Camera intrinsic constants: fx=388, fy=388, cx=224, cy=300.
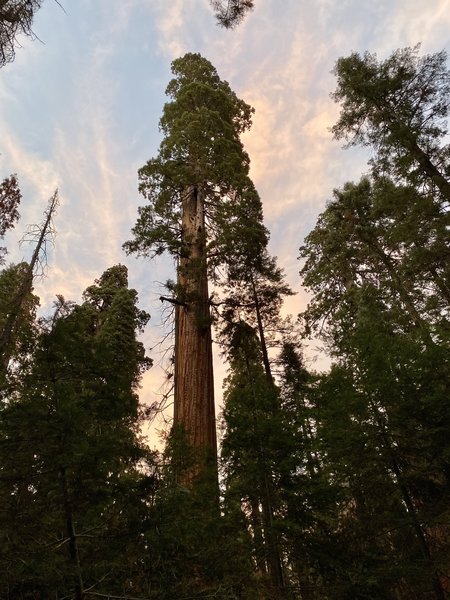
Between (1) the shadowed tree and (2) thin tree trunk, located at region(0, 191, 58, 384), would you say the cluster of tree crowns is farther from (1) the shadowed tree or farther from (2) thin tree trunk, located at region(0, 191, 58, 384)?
(1) the shadowed tree

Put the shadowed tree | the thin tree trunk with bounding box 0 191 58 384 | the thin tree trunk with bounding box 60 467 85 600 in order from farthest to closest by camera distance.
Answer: the thin tree trunk with bounding box 0 191 58 384, the shadowed tree, the thin tree trunk with bounding box 60 467 85 600

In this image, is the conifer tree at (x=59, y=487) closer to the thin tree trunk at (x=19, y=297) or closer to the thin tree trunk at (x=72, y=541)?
the thin tree trunk at (x=72, y=541)

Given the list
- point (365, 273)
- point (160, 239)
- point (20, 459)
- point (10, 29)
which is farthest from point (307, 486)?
point (365, 273)

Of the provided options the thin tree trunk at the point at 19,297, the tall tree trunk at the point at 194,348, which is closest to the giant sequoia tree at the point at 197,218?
the tall tree trunk at the point at 194,348

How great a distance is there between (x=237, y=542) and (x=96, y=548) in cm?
163

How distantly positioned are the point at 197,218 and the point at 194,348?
4126 millimetres

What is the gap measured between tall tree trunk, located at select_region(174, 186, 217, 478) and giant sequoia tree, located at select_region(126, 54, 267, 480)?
0.02 metres

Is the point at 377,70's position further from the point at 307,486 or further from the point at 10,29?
the point at 307,486

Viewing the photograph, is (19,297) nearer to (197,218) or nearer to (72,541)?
(197,218)

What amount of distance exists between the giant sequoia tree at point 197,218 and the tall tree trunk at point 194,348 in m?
0.02

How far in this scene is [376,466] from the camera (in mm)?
4535

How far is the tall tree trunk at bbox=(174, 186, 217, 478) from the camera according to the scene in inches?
277

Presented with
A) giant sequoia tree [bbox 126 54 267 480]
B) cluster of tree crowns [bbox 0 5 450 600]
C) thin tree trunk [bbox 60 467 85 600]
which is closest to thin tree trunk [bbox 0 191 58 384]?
cluster of tree crowns [bbox 0 5 450 600]

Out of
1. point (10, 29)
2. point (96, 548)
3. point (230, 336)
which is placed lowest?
point (96, 548)
